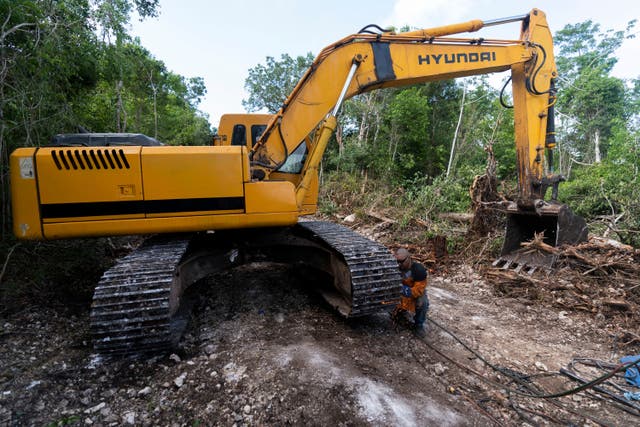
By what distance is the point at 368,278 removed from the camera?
122 inches

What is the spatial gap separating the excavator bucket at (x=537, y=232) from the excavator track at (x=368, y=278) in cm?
293

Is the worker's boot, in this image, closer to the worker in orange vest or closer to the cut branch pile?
the worker in orange vest

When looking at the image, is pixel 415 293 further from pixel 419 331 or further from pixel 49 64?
pixel 49 64

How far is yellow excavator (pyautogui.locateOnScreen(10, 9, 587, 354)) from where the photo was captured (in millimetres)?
2857

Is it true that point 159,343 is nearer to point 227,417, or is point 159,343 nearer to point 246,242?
point 227,417

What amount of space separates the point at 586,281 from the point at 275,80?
20.9 metres

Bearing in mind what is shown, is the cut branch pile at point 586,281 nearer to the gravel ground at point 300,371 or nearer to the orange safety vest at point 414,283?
the gravel ground at point 300,371

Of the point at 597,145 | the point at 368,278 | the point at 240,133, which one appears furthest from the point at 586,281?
the point at 597,145

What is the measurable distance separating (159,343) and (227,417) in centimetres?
84

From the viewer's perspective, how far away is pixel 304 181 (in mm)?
3918

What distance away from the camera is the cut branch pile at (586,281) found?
13.7 ft

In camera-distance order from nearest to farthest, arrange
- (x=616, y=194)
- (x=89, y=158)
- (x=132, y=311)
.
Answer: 1. (x=132, y=311)
2. (x=89, y=158)
3. (x=616, y=194)

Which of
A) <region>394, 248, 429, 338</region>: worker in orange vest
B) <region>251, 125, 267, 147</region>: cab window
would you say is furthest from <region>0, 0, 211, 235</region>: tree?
<region>394, 248, 429, 338</region>: worker in orange vest

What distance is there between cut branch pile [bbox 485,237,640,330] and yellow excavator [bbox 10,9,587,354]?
30 cm
